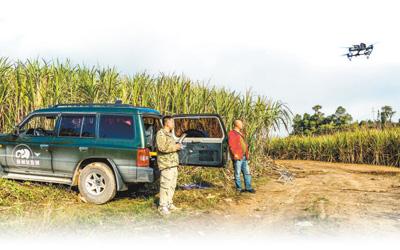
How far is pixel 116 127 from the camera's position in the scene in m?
8.03

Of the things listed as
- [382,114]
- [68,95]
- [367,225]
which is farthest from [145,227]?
[382,114]

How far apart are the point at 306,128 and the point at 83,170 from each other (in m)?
35.0

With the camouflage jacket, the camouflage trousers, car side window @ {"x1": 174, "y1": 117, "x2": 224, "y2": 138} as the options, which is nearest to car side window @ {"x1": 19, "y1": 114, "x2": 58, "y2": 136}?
the camouflage jacket

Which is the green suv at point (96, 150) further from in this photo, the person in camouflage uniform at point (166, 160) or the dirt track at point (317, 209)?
the dirt track at point (317, 209)

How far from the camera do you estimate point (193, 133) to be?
998 centimetres

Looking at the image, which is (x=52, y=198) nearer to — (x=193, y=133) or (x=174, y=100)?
(x=193, y=133)

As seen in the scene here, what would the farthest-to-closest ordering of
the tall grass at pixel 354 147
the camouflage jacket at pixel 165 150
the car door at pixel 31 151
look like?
the tall grass at pixel 354 147 < the car door at pixel 31 151 < the camouflage jacket at pixel 165 150

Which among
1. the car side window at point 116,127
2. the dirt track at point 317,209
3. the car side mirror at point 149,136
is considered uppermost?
the car side window at point 116,127

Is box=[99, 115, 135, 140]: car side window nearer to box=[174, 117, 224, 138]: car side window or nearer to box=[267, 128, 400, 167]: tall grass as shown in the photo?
box=[174, 117, 224, 138]: car side window

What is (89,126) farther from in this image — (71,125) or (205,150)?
(205,150)

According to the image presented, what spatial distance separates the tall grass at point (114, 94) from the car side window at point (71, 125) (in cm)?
306

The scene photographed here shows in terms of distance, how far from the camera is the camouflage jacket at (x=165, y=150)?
7.24m

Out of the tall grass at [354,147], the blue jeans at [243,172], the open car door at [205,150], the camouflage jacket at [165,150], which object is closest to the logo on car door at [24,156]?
the camouflage jacket at [165,150]

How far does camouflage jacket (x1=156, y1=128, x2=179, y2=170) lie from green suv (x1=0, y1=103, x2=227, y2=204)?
1.69ft
